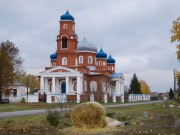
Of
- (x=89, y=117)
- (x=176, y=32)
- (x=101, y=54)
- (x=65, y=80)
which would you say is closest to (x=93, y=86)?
(x=65, y=80)

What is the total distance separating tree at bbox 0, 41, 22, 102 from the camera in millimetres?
52500

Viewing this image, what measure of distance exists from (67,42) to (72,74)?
5878 mm

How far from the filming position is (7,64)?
173 ft

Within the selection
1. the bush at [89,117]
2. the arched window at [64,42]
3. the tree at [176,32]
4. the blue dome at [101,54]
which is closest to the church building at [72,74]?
the arched window at [64,42]

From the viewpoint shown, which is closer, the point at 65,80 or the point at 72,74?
the point at 72,74

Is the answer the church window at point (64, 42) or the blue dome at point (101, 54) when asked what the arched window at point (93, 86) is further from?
the blue dome at point (101, 54)

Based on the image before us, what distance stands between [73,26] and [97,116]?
48.7m

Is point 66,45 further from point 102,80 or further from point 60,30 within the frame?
point 102,80

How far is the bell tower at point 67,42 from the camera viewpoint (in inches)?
2452

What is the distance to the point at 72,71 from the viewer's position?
60.5 meters

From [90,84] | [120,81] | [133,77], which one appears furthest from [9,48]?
[133,77]

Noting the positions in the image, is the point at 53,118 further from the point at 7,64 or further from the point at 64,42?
the point at 64,42

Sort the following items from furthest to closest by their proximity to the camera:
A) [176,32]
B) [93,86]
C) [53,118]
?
[93,86], [176,32], [53,118]

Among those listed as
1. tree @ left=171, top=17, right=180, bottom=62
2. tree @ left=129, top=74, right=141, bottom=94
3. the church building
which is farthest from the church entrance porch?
tree @ left=129, top=74, right=141, bottom=94
